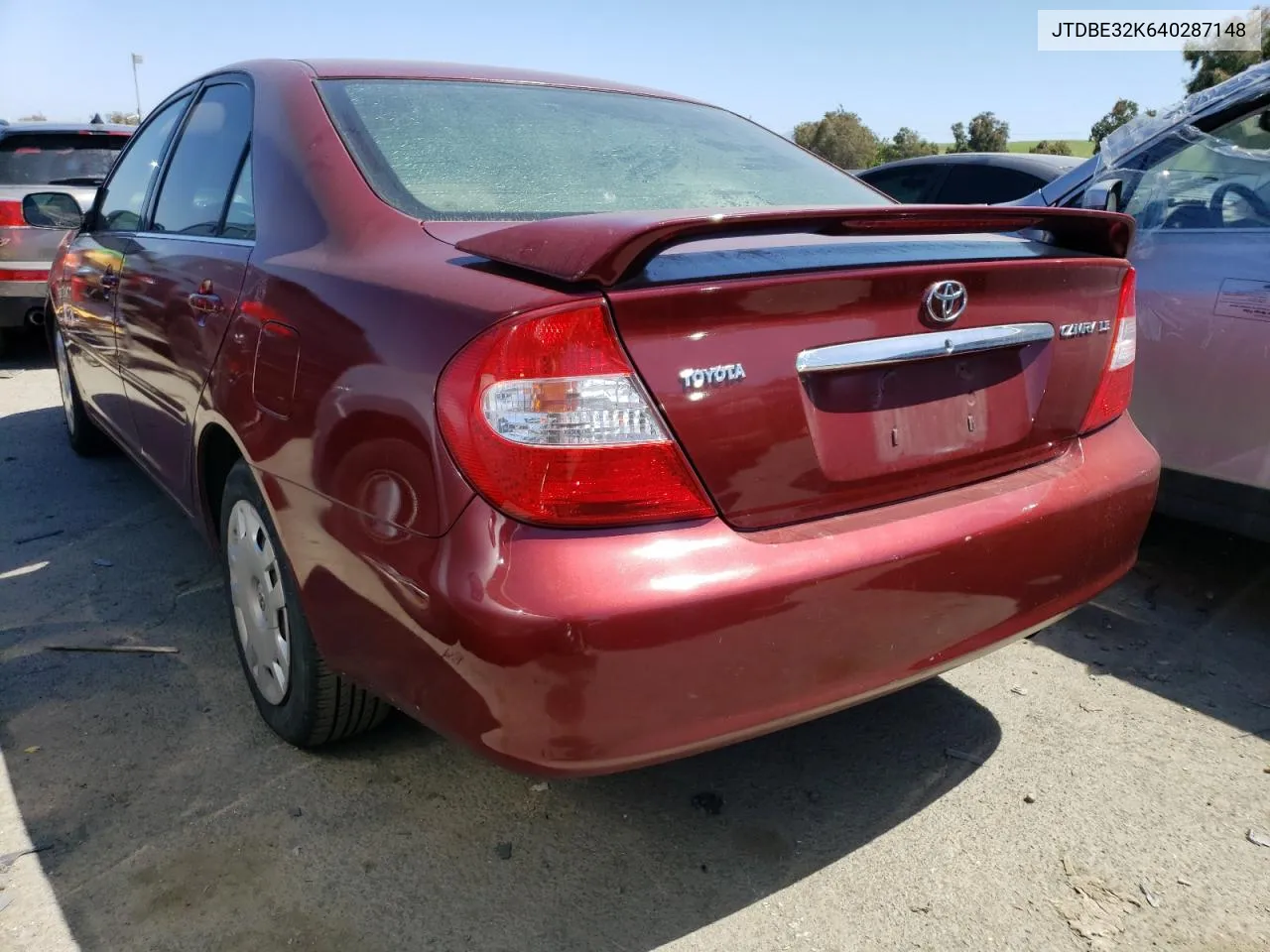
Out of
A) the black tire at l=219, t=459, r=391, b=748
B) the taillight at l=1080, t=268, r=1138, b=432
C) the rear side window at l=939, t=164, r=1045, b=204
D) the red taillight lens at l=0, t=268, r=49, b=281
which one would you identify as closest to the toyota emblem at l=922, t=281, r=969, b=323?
the taillight at l=1080, t=268, r=1138, b=432

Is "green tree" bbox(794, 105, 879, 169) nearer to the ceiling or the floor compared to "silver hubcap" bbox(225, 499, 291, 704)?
nearer to the ceiling

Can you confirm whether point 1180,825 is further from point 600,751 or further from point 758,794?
point 600,751

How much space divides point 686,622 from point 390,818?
3.35 ft

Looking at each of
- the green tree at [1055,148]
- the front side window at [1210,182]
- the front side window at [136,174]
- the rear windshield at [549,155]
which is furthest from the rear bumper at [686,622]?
the green tree at [1055,148]

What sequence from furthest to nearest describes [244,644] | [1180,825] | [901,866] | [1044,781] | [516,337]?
[244,644], [1044,781], [1180,825], [901,866], [516,337]

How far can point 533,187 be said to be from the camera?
7.38 ft

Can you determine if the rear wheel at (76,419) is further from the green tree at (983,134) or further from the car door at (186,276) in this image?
the green tree at (983,134)

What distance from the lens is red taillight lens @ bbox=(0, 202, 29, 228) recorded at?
22.7 feet

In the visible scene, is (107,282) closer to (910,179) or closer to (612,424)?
A: (612,424)

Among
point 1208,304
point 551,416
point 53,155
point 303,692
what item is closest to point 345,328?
point 551,416

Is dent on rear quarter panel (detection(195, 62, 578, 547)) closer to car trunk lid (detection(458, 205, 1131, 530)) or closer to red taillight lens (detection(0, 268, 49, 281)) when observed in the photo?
car trunk lid (detection(458, 205, 1131, 530))

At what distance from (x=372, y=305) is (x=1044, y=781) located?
184cm

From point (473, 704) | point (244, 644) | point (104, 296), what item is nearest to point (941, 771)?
point (473, 704)

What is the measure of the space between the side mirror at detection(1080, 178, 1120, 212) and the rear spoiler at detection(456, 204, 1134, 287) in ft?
5.50
